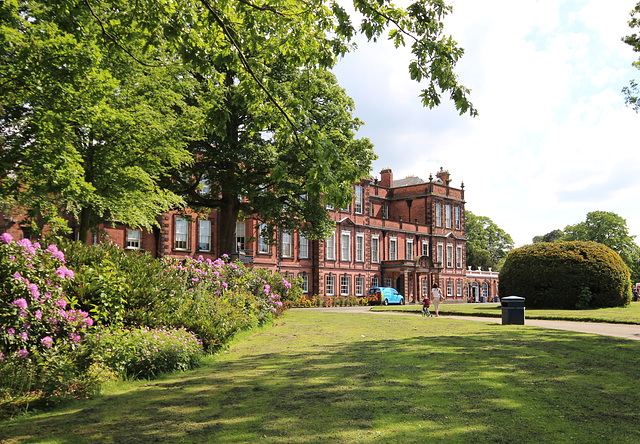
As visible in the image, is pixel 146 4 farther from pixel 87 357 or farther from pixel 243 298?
pixel 243 298

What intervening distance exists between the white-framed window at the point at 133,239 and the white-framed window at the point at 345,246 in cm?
2149

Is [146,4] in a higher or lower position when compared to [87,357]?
higher

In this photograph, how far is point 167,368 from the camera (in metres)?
8.96

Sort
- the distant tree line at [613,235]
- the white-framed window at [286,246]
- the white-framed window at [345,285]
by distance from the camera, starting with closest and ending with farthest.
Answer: the white-framed window at [286,246] → the white-framed window at [345,285] → the distant tree line at [613,235]

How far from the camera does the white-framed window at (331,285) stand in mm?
49562

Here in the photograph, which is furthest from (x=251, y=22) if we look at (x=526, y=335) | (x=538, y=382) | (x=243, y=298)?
(x=526, y=335)

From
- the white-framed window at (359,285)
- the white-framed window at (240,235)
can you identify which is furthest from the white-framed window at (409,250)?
the white-framed window at (240,235)

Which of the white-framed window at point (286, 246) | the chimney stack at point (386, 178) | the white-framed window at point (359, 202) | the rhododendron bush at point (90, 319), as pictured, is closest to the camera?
the rhododendron bush at point (90, 319)

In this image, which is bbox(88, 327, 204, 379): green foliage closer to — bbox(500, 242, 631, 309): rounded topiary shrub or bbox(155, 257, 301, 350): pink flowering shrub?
bbox(155, 257, 301, 350): pink flowering shrub

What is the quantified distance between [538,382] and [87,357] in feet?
22.5

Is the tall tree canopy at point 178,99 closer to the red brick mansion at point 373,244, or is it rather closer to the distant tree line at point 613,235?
the red brick mansion at point 373,244

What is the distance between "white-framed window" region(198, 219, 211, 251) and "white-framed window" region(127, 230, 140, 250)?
480cm

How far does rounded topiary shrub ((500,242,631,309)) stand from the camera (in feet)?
106

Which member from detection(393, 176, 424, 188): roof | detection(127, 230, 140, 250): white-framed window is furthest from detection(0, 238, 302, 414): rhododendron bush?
detection(393, 176, 424, 188): roof
